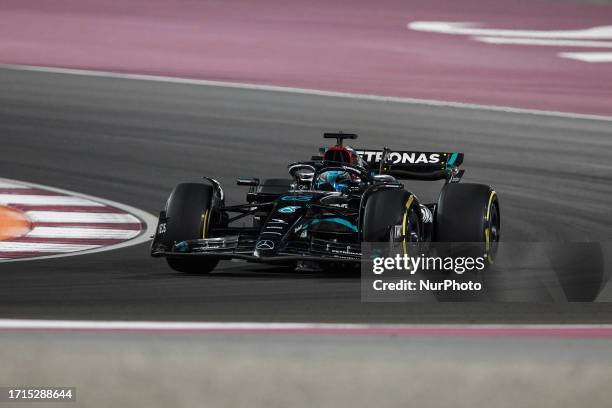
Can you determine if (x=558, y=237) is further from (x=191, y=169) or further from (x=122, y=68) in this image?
(x=122, y=68)

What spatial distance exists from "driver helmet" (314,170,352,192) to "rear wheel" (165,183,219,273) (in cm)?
85

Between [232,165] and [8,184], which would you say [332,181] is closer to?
[8,184]

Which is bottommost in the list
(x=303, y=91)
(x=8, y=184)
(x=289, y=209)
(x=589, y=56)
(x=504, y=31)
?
(x=8, y=184)

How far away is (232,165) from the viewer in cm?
1752

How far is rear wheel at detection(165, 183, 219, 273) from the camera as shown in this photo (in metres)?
10.8

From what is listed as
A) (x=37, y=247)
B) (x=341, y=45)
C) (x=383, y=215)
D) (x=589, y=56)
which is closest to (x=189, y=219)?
(x=383, y=215)

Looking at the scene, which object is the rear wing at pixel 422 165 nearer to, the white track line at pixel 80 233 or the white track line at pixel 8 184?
the white track line at pixel 80 233

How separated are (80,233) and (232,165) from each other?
15.0ft

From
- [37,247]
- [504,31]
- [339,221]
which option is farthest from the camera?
[504,31]

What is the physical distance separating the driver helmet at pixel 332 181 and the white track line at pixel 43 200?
4.33 meters

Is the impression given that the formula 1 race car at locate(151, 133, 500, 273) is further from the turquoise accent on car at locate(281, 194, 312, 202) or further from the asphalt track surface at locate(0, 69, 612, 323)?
the asphalt track surface at locate(0, 69, 612, 323)

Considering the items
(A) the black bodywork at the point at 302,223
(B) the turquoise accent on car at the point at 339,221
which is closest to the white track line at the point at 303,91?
(A) the black bodywork at the point at 302,223

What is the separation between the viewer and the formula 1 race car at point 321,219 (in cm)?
1028

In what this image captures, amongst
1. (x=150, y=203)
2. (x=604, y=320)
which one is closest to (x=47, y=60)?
(x=150, y=203)
